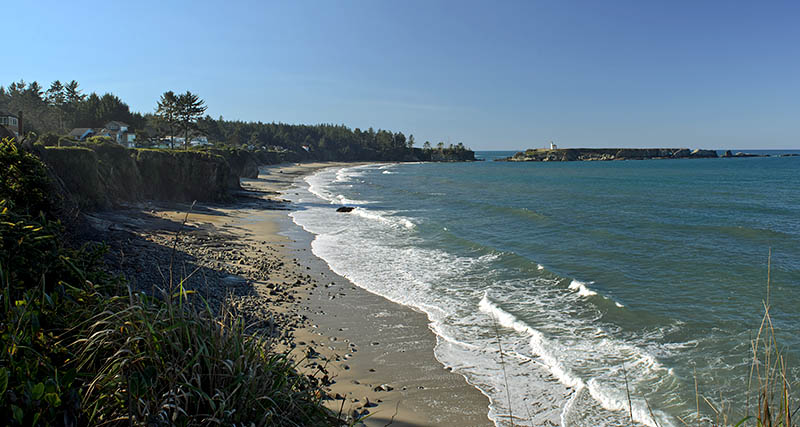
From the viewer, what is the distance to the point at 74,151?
69.2ft

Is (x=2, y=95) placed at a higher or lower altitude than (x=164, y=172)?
higher

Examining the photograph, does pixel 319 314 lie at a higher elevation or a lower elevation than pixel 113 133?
lower

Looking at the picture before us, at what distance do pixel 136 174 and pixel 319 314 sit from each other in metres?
22.8

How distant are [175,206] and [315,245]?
13079 millimetres

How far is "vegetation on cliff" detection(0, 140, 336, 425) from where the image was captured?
3.18 meters

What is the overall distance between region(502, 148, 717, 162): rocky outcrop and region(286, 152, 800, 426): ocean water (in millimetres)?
141869

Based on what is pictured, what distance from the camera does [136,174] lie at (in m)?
28.6

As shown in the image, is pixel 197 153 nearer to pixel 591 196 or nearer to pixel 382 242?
pixel 382 242

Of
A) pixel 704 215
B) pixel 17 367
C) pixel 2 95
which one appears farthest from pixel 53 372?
pixel 2 95

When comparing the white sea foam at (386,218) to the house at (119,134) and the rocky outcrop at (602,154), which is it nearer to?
the house at (119,134)

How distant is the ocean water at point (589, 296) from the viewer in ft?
25.5

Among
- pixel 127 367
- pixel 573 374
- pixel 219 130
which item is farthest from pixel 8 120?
pixel 219 130

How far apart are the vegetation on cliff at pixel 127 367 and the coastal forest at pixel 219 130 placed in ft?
132

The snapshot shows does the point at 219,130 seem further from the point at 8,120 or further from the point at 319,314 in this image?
the point at 319,314
